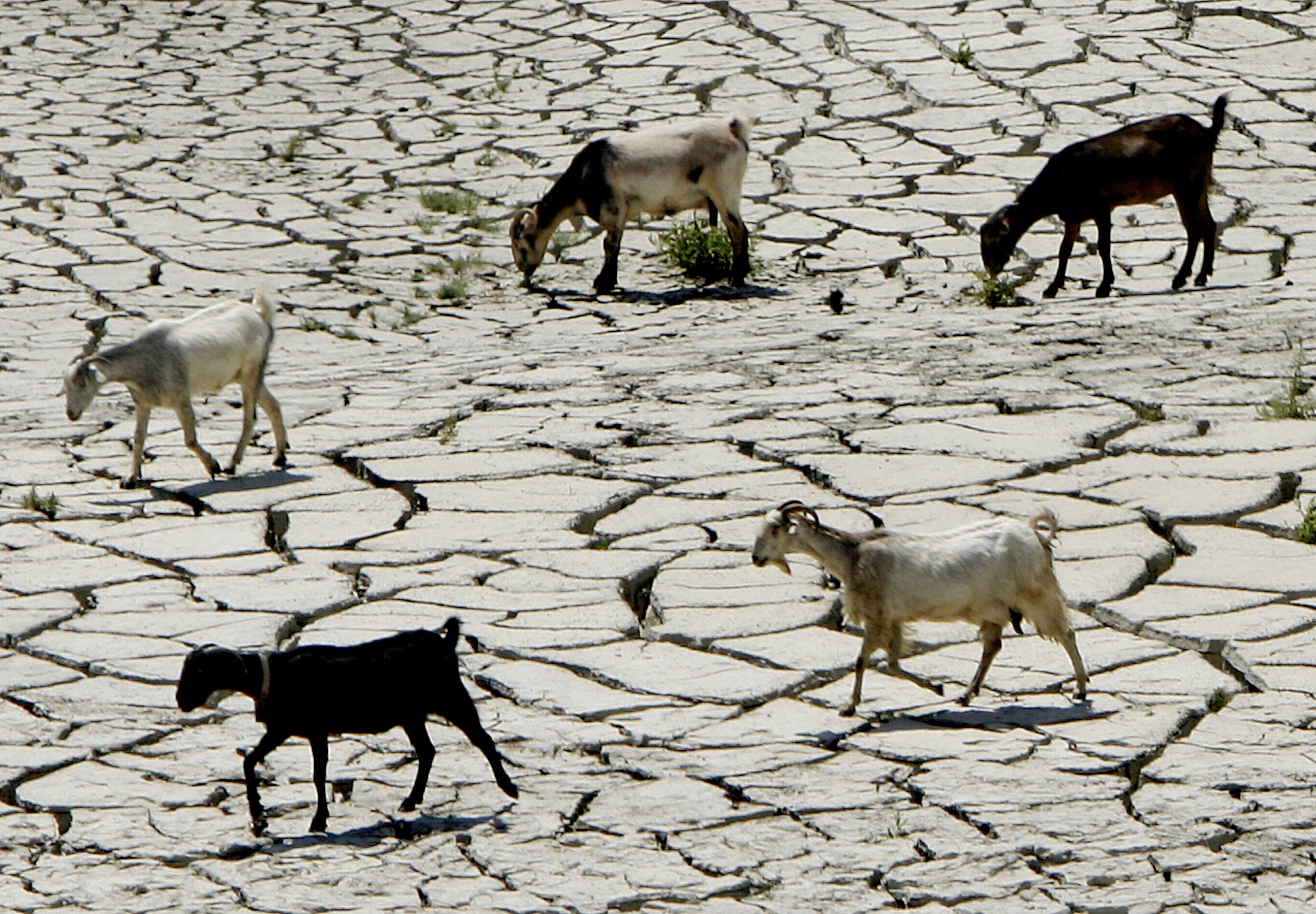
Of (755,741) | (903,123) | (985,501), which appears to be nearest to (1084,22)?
(903,123)

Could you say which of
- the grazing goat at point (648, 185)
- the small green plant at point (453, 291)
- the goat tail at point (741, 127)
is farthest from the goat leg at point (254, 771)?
the goat tail at point (741, 127)

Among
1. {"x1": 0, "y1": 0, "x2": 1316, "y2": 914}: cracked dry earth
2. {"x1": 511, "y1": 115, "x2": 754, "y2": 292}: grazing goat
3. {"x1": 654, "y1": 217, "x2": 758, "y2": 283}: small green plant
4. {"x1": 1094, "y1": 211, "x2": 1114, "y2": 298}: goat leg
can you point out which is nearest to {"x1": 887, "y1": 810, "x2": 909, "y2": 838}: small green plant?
{"x1": 0, "y1": 0, "x2": 1316, "y2": 914}: cracked dry earth

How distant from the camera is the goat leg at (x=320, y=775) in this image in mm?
5098

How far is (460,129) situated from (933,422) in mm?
8142

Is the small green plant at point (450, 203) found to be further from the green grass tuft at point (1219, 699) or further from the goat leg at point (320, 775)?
the goat leg at point (320, 775)

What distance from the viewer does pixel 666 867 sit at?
4.95 metres

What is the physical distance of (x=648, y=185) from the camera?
12930 millimetres

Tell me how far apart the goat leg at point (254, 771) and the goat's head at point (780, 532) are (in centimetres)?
161

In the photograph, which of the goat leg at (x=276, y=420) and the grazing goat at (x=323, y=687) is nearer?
the grazing goat at (x=323, y=687)

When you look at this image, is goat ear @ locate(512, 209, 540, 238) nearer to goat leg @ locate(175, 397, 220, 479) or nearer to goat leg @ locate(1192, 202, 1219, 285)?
goat leg @ locate(1192, 202, 1219, 285)

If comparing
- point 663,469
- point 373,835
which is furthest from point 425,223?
point 373,835

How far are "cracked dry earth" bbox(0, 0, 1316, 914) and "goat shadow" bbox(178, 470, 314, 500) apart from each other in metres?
0.04

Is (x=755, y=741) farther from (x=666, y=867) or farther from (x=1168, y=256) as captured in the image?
(x=1168, y=256)

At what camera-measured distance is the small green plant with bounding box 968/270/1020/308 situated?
473 inches
